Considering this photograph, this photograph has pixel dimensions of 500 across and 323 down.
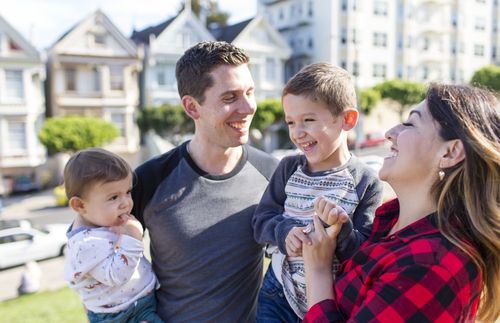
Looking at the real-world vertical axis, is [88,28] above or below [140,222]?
above

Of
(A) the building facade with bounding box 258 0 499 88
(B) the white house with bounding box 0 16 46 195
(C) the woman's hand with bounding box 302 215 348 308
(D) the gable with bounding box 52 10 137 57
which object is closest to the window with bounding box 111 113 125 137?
(D) the gable with bounding box 52 10 137 57

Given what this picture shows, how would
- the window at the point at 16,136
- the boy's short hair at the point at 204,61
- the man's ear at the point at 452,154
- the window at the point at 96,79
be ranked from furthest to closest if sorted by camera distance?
the window at the point at 96,79 < the window at the point at 16,136 < the boy's short hair at the point at 204,61 < the man's ear at the point at 452,154

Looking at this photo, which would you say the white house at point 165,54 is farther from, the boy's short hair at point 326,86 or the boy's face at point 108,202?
the boy's short hair at point 326,86

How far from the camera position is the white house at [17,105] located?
29875mm

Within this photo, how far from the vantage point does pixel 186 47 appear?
1400 inches

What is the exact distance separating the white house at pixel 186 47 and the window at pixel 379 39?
9494mm

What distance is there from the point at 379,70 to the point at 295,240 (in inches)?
1770

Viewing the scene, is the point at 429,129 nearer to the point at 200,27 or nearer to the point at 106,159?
the point at 106,159

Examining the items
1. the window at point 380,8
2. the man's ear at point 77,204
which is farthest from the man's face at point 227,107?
the window at point 380,8

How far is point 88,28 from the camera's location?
32125 mm

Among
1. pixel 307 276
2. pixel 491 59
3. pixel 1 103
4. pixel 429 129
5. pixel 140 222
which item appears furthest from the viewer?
pixel 491 59

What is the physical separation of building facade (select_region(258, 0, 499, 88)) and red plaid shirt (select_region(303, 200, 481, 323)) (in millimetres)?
37231

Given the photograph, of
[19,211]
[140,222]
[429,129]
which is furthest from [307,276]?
[19,211]

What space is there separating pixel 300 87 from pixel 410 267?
125 cm
